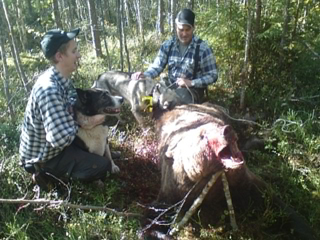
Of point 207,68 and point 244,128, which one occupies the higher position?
point 207,68

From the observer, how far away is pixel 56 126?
121 inches

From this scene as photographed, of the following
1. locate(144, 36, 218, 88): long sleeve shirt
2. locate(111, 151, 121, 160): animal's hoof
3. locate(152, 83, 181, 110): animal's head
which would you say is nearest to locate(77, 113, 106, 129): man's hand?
locate(111, 151, 121, 160): animal's hoof

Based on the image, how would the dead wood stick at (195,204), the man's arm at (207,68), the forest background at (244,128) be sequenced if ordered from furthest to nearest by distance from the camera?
the man's arm at (207,68) < the forest background at (244,128) < the dead wood stick at (195,204)

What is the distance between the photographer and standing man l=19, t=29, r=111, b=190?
3100mm

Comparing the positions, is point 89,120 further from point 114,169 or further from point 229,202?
point 229,202

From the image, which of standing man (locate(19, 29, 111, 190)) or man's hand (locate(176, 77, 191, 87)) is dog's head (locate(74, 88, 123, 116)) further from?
man's hand (locate(176, 77, 191, 87))

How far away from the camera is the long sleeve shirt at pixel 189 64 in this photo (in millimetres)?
5336

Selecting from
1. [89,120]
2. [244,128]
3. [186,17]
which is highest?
[186,17]

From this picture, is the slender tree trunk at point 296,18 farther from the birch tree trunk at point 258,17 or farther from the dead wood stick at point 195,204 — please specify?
the dead wood stick at point 195,204

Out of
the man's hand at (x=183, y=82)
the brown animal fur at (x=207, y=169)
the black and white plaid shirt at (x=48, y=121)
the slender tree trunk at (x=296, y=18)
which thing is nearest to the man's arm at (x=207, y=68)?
the man's hand at (x=183, y=82)

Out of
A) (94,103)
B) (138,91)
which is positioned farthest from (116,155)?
(138,91)

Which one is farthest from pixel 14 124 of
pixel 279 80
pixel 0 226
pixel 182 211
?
pixel 279 80

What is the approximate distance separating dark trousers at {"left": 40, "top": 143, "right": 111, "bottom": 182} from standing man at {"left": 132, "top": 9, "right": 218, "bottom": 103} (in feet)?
6.33

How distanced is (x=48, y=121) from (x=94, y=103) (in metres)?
0.64
